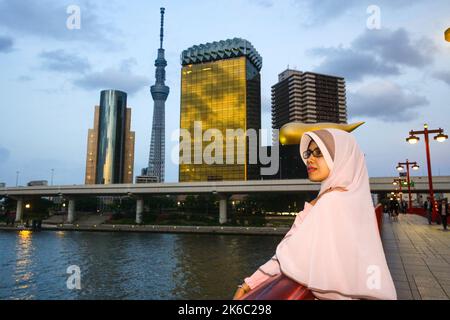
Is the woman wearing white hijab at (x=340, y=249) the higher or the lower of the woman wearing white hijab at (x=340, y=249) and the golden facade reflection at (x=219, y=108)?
the lower

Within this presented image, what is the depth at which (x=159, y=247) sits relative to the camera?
3741cm

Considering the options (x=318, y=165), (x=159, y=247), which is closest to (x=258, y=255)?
(x=159, y=247)

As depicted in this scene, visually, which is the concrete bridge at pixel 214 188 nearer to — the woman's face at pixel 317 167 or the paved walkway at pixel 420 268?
the paved walkway at pixel 420 268

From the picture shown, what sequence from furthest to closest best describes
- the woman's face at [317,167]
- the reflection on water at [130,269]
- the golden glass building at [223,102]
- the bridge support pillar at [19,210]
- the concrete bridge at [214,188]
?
the golden glass building at [223,102] < the bridge support pillar at [19,210] < the concrete bridge at [214,188] < the reflection on water at [130,269] < the woman's face at [317,167]

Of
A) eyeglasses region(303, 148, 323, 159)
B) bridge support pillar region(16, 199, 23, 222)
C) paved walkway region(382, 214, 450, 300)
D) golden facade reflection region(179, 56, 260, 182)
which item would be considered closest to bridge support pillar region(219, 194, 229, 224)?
bridge support pillar region(16, 199, 23, 222)

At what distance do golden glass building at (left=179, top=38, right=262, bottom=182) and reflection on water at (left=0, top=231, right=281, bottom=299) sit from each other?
9907 centimetres

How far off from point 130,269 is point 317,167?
25.7 meters

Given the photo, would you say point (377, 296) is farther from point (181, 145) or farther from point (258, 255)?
point (181, 145)

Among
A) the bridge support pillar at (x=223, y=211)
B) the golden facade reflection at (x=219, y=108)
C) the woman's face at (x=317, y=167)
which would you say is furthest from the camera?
the golden facade reflection at (x=219, y=108)

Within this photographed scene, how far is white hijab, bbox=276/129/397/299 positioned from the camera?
2012 mm

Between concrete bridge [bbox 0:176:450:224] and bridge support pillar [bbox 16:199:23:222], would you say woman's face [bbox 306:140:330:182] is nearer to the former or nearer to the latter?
concrete bridge [bbox 0:176:450:224]

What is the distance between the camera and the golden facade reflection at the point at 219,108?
451 ft

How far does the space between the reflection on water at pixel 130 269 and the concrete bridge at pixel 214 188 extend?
22.4 meters

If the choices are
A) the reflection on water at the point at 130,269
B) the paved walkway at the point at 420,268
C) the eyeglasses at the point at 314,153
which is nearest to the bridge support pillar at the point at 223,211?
the reflection on water at the point at 130,269
